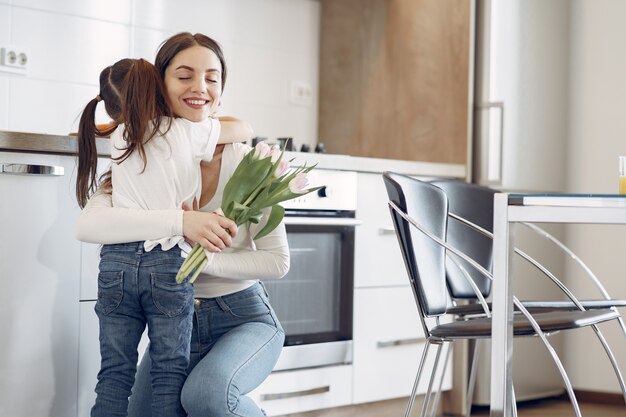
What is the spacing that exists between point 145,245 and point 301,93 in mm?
2345

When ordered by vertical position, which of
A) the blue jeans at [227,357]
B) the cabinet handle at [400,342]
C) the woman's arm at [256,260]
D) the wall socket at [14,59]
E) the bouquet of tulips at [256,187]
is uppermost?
the wall socket at [14,59]

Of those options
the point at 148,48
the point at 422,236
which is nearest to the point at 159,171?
the point at 422,236

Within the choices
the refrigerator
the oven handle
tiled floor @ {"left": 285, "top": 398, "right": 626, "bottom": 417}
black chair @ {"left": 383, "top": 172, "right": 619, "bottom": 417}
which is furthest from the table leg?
the refrigerator

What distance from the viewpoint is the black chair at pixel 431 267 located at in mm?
2162

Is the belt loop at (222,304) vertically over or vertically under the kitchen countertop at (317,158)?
under

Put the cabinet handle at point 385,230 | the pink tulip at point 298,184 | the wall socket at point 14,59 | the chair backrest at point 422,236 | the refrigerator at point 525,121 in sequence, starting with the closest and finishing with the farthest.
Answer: the pink tulip at point 298,184, the chair backrest at point 422,236, the wall socket at point 14,59, the cabinet handle at point 385,230, the refrigerator at point 525,121

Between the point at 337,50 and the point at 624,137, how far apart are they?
1229 mm

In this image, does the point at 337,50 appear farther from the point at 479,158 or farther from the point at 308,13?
the point at 479,158

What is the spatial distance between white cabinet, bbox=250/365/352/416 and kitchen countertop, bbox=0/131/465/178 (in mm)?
636

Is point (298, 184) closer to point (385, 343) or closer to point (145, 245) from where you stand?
point (145, 245)

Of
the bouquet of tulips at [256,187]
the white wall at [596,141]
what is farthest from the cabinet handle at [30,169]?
the white wall at [596,141]

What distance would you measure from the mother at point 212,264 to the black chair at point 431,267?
15.0 inches

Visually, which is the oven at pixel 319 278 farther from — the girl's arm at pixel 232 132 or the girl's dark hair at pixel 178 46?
the girl's dark hair at pixel 178 46

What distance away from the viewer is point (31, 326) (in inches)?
89.3
